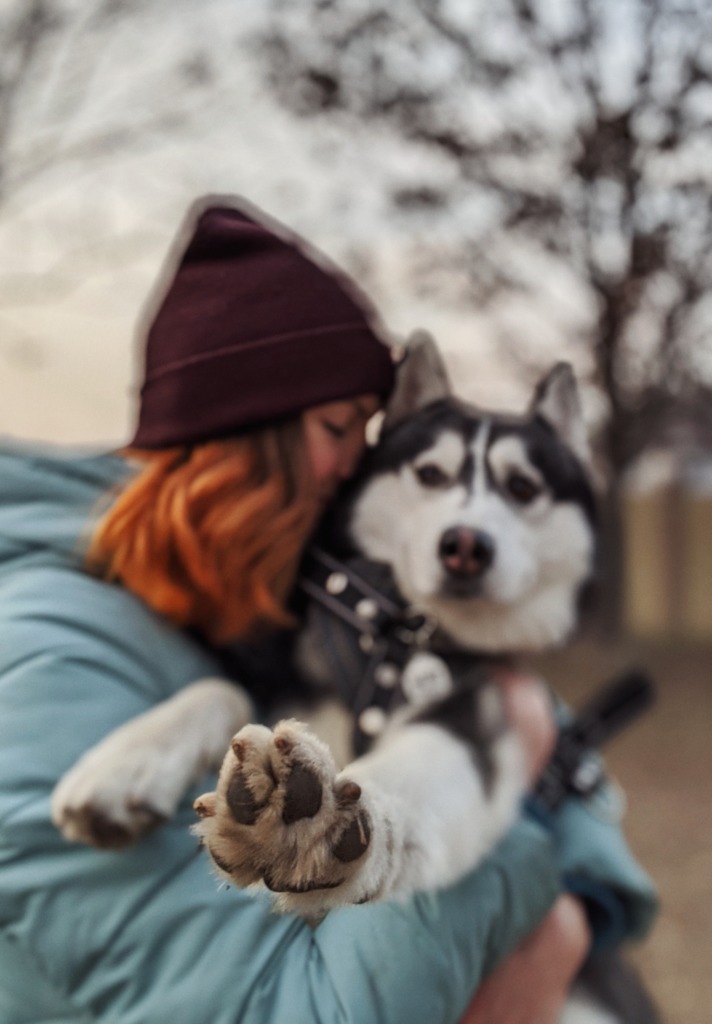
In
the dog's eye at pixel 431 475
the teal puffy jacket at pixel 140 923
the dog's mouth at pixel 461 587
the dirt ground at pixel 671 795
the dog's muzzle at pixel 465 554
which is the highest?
the dog's eye at pixel 431 475

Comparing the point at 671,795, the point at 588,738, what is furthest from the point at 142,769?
the point at 671,795

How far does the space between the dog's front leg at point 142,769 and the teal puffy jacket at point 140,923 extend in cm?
1

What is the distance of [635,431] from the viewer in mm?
1964

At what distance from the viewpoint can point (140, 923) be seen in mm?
659

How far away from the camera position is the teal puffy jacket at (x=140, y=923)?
25.1 inches

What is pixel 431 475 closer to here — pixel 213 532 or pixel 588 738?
pixel 213 532

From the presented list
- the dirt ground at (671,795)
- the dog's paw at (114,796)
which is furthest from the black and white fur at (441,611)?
the dirt ground at (671,795)

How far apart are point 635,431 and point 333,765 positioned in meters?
1.64

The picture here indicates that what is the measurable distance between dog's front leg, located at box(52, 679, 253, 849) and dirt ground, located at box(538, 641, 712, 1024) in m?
0.64

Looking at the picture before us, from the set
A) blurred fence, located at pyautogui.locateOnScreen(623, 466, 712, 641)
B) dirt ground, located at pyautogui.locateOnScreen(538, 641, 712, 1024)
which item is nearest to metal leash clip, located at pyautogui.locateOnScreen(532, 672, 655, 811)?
dirt ground, located at pyautogui.locateOnScreen(538, 641, 712, 1024)

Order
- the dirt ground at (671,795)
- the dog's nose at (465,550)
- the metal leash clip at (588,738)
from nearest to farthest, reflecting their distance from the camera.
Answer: the dog's nose at (465,550) < the metal leash clip at (588,738) < the dirt ground at (671,795)

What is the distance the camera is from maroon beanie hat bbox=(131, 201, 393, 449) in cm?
80

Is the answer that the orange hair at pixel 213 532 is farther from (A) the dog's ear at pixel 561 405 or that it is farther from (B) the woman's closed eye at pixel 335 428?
→ (A) the dog's ear at pixel 561 405

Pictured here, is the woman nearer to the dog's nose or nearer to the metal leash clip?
the metal leash clip
